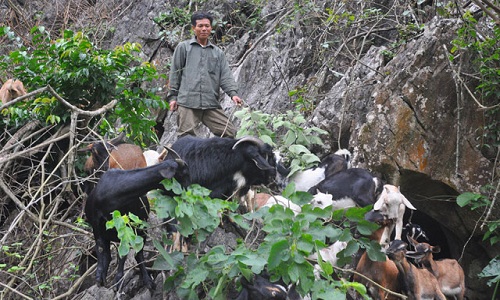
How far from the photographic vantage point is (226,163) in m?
7.05

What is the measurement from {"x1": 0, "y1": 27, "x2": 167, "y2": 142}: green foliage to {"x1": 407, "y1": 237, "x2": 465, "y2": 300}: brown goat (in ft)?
10.7

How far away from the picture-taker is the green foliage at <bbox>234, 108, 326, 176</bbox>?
8109 millimetres

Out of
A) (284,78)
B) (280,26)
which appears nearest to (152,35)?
(280,26)

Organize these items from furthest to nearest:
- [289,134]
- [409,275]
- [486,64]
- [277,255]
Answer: [289,134], [486,64], [409,275], [277,255]

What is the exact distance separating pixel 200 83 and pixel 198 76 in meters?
0.09

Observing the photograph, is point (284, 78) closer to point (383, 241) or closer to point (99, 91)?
point (99, 91)

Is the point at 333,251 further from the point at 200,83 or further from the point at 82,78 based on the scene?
the point at 82,78

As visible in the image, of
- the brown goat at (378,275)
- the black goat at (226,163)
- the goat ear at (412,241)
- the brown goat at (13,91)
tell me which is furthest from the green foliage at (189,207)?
the brown goat at (13,91)

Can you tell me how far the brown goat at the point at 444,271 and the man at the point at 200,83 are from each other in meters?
2.86

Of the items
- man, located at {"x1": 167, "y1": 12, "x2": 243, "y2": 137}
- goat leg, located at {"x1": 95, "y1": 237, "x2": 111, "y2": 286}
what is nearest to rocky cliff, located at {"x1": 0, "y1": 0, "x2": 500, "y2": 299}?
man, located at {"x1": 167, "y1": 12, "x2": 243, "y2": 137}

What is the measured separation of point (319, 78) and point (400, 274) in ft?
14.6

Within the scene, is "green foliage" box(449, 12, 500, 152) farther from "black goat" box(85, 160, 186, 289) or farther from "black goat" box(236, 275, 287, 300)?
"black goat" box(85, 160, 186, 289)

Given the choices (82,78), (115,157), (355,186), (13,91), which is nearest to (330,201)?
(355,186)

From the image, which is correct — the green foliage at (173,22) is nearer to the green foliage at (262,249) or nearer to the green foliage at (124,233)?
the green foliage at (262,249)
